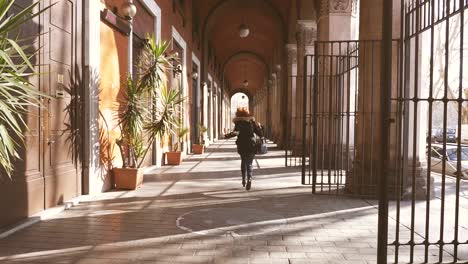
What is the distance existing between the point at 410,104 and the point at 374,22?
1.29 metres

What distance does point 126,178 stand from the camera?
6680 mm

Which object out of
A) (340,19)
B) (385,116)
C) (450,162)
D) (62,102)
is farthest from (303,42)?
(385,116)

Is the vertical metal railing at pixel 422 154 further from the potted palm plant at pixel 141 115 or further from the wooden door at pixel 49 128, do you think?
the potted palm plant at pixel 141 115

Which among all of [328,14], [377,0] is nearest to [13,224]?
[377,0]

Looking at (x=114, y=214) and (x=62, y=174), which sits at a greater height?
(x=62, y=174)

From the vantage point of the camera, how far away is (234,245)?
3762 millimetres

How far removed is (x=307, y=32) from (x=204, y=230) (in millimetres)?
10470

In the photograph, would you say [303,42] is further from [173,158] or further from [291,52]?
[173,158]

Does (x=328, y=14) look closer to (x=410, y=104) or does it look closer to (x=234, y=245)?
(x=410, y=104)

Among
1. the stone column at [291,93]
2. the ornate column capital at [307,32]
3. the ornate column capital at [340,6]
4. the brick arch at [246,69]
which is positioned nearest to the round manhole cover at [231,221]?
the ornate column capital at [340,6]

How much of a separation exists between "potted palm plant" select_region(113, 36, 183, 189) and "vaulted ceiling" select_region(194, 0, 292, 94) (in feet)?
34.5

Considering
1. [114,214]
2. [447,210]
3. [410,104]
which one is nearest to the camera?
[114,214]

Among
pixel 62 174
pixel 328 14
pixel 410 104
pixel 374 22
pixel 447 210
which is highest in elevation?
pixel 328 14

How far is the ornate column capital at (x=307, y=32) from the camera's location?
13484mm
